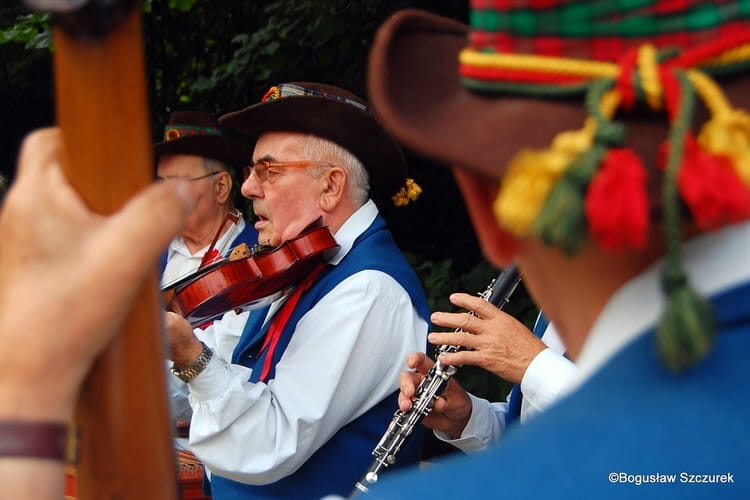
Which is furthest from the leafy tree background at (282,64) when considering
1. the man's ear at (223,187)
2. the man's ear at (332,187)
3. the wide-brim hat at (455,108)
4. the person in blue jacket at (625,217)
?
the person in blue jacket at (625,217)

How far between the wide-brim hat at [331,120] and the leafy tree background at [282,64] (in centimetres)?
121

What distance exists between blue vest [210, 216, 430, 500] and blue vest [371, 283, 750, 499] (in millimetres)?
1908

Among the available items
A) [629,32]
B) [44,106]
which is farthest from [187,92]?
[629,32]

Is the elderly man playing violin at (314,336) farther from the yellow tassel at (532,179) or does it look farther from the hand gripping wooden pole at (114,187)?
the yellow tassel at (532,179)

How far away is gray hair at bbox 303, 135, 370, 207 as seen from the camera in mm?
3379

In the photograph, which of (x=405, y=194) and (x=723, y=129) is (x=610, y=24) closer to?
(x=723, y=129)

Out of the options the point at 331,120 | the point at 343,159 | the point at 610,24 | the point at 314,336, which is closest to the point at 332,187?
the point at 343,159

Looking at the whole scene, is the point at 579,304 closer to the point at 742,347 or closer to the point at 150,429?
the point at 742,347

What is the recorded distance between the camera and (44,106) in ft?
24.2

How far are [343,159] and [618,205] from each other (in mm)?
2636

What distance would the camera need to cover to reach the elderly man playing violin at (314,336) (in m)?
2.75

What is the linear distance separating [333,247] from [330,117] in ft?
1.72

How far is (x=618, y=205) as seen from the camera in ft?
2.64

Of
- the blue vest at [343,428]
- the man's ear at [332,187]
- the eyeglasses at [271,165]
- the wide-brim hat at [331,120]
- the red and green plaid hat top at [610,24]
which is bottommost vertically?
the blue vest at [343,428]
